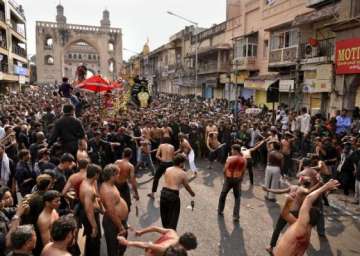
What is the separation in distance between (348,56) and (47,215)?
1402cm

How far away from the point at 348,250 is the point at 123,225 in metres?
4.09

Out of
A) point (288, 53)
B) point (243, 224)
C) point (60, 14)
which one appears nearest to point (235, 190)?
point (243, 224)

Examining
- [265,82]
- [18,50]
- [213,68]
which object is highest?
[18,50]

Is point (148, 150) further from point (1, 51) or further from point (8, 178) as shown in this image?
point (1, 51)

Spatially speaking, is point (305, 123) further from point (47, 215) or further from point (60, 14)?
point (60, 14)

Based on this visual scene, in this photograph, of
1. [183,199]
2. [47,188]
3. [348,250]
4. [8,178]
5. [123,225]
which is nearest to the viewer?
[47,188]

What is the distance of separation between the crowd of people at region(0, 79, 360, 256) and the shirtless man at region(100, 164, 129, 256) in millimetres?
15

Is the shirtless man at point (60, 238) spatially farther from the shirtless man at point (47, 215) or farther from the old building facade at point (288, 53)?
the old building facade at point (288, 53)

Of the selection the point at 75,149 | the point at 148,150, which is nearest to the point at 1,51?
the point at 148,150

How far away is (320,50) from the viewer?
18953 mm

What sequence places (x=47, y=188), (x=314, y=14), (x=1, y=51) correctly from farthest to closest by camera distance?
(x=1, y=51) < (x=314, y=14) < (x=47, y=188)

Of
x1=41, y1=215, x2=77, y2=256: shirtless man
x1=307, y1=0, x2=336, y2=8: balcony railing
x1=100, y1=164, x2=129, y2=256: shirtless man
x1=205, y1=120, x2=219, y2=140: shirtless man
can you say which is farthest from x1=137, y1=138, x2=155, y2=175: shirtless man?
x1=307, y1=0, x2=336, y2=8: balcony railing

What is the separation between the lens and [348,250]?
6160 millimetres

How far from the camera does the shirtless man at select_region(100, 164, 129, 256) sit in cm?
496
